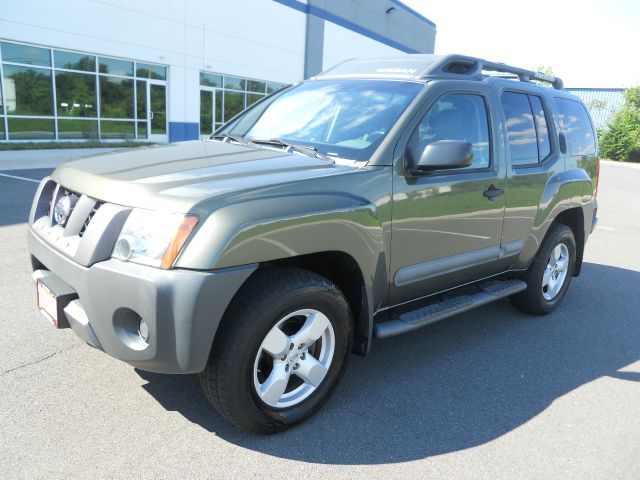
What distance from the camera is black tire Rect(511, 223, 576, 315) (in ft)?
14.5

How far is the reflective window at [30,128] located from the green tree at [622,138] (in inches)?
1244

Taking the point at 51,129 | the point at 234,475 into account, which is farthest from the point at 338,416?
the point at 51,129

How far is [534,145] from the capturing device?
419 centimetres

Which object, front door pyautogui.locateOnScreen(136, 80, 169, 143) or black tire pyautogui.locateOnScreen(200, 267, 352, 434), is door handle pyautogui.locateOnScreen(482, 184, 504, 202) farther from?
front door pyautogui.locateOnScreen(136, 80, 169, 143)

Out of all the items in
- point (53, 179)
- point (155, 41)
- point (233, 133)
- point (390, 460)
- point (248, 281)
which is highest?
point (155, 41)

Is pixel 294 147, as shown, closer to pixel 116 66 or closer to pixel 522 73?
pixel 522 73

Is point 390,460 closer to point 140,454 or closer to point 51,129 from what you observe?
point 140,454

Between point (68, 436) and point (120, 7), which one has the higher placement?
point (120, 7)

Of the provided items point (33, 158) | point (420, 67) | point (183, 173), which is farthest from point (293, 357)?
point (33, 158)

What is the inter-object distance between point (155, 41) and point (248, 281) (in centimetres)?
1816

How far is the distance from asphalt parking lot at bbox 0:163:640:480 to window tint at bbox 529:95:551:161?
1.45 meters

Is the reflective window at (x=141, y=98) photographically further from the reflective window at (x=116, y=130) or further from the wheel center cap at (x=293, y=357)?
the wheel center cap at (x=293, y=357)

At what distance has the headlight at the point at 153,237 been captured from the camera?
226cm

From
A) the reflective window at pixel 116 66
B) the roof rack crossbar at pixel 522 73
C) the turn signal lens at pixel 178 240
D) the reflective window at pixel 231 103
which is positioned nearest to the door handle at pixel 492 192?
the roof rack crossbar at pixel 522 73
